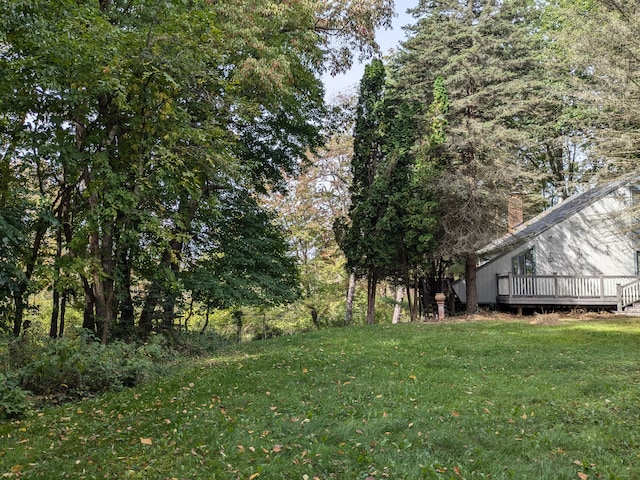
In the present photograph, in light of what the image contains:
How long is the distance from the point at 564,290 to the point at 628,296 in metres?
2.12

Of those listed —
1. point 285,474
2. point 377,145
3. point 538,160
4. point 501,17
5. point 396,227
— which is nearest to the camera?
point 285,474

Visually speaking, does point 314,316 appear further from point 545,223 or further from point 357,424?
point 357,424

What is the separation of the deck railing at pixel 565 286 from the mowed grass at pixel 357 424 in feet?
33.0

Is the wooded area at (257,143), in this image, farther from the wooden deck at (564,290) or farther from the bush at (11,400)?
the wooden deck at (564,290)

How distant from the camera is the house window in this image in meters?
20.5

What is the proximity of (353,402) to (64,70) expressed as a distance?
6573 millimetres

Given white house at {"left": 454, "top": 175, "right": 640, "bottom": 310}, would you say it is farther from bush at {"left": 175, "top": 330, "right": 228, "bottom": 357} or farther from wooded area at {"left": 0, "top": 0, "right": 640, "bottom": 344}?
bush at {"left": 175, "top": 330, "right": 228, "bottom": 357}

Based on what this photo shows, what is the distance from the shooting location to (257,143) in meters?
16.5

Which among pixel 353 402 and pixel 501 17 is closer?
pixel 353 402

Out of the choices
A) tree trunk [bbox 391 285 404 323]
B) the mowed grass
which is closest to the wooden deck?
tree trunk [bbox 391 285 404 323]

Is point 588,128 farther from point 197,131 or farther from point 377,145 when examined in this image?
point 197,131

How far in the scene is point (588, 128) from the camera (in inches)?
600

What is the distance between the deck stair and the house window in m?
3.53

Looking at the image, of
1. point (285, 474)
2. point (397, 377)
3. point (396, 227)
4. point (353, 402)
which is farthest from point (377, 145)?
point (285, 474)
